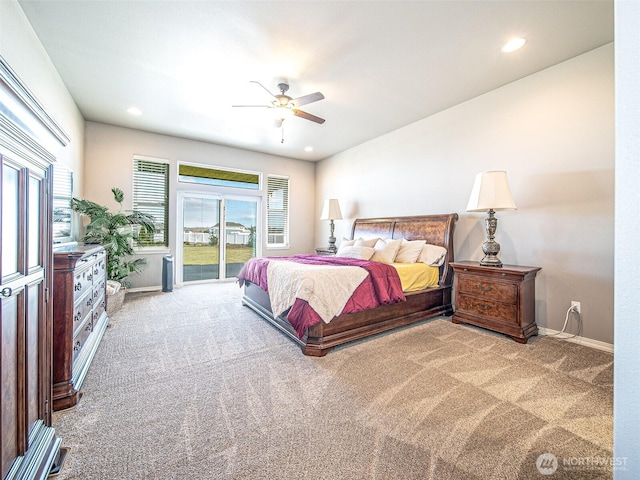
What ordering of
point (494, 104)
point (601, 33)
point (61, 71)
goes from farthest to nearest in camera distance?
point (494, 104) → point (61, 71) → point (601, 33)

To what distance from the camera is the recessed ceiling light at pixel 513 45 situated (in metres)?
2.56

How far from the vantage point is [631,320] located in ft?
2.33

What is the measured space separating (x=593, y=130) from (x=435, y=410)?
3117 millimetres

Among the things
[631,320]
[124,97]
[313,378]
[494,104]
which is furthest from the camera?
[124,97]

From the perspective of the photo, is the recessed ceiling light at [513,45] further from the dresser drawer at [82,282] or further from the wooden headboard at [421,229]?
the dresser drawer at [82,282]

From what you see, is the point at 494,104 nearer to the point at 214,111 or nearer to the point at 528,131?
the point at 528,131

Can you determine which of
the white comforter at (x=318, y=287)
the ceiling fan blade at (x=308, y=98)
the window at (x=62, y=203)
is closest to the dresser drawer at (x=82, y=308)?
the window at (x=62, y=203)

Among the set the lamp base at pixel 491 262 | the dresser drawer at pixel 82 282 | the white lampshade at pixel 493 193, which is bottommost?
the dresser drawer at pixel 82 282

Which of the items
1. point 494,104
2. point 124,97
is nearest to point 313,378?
point 494,104

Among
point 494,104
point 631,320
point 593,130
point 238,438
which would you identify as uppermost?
point 494,104

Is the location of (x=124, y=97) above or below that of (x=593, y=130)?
above

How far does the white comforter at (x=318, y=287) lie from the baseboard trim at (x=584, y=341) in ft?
6.97

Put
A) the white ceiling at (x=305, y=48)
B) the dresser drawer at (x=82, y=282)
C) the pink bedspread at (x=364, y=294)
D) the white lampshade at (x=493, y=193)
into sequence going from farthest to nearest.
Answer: the white lampshade at (x=493, y=193)
the pink bedspread at (x=364, y=294)
the white ceiling at (x=305, y=48)
the dresser drawer at (x=82, y=282)

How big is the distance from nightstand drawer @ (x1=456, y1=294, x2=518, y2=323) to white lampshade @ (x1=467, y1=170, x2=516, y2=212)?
3.41 feet
